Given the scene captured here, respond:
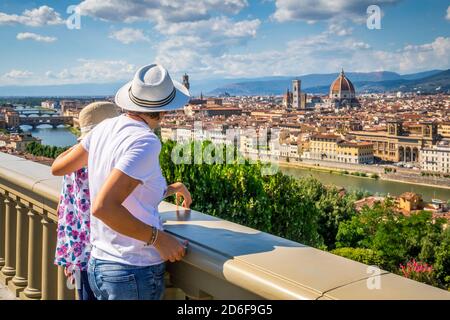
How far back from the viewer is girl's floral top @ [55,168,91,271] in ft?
2.23

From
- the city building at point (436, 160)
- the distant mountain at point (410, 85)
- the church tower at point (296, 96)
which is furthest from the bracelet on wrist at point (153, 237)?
the distant mountain at point (410, 85)

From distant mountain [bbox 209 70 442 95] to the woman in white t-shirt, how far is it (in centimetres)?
6818

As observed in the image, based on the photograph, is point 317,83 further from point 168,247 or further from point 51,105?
point 168,247

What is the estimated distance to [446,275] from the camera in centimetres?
593

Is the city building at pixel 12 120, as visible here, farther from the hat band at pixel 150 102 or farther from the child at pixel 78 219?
the hat band at pixel 150 102

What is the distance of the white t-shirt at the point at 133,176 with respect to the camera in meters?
0.52

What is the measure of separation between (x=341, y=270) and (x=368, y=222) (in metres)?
7.35

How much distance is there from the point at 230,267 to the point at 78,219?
260 millimetres

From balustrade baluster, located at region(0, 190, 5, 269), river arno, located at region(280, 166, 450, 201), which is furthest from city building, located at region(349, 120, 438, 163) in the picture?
balustrade baluster, located at region(0, 190, 5, 269)

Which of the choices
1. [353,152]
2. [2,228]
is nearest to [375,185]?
[353,152]

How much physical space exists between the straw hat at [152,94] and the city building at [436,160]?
2092 cm

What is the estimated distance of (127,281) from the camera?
1.80 ft
